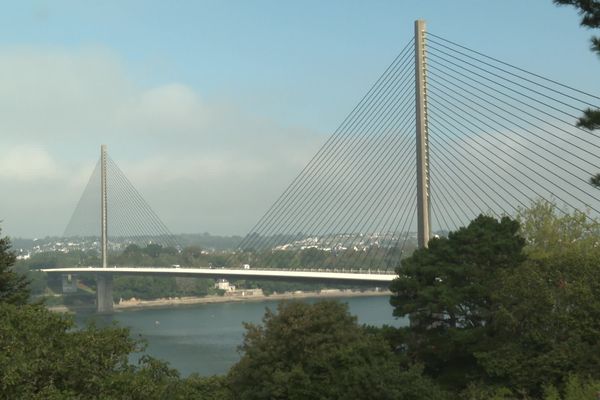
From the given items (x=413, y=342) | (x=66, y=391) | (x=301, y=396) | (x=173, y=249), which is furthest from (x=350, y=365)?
(x=173, y=249)

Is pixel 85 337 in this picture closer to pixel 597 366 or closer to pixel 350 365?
pixel 350 365

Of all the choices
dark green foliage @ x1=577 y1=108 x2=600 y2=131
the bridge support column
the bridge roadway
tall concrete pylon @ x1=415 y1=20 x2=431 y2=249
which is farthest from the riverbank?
dark green foliage @ x1=577 y1=108 x2=600 y2=131

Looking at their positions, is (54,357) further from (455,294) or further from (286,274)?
(286,274)

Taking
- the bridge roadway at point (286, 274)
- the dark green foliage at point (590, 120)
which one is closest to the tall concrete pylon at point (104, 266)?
the bridge roadway at point (286, 274)

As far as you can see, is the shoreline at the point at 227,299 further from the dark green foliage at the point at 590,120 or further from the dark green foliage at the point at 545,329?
the dark green foliage at the point at 590,120

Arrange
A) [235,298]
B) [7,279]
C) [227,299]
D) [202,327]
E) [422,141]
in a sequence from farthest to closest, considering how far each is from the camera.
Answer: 1. [235,298]
2. [227,299]
3. [202,327]
4. [422,141]
5. [7,279]

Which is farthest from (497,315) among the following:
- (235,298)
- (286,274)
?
(235,298)
